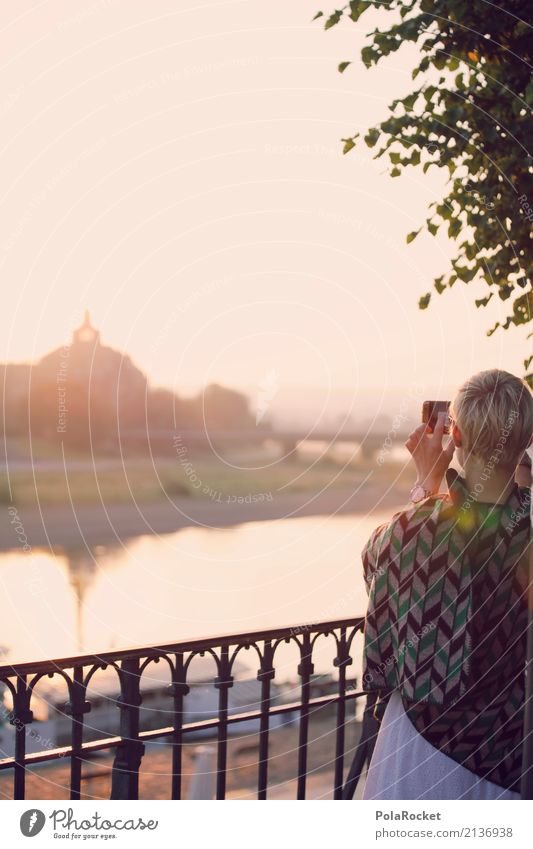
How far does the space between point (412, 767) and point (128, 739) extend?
36.8 inches

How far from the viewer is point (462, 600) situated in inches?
71.8

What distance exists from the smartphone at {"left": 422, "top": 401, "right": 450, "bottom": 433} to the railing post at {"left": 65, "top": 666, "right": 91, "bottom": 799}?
3.90 ft

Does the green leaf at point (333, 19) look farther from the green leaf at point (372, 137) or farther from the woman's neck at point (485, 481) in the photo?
the woman's neck at point (485, 481)

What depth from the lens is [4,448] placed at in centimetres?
265

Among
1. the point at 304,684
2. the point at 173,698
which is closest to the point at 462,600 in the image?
the point at 304,684

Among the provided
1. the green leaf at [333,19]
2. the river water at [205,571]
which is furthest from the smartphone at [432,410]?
the green leaf at [333,19]

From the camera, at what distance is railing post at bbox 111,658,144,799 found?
7.93 feet

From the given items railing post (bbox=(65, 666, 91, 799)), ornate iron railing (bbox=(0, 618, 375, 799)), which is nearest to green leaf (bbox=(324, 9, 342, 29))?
ornate iron railing (bbox=(0, 618, 375, 799))

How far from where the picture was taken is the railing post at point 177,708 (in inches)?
96.4

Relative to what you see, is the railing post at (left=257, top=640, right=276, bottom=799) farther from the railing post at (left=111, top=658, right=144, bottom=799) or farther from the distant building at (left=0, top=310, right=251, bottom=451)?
the distant building at (left=0, top=310, right=251, bottom=451)

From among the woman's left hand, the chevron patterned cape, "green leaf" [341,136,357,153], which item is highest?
"green leaf" [341,136,357,153]
